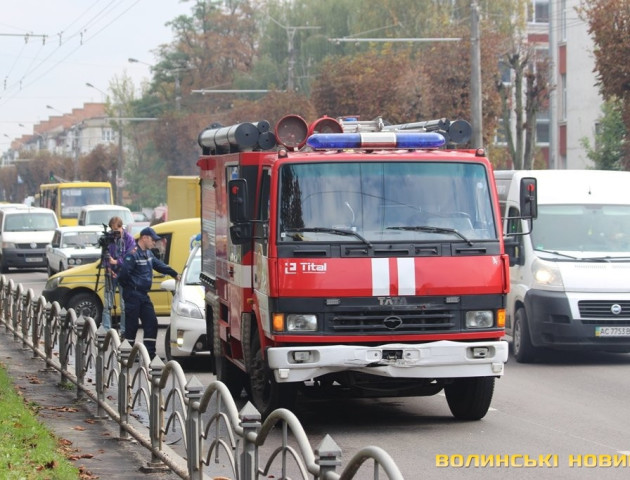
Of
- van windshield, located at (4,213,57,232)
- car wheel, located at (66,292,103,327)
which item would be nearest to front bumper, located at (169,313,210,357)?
car wheel, located at (66,292,103,327)

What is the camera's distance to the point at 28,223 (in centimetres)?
4291

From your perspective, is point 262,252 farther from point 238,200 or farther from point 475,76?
point 475,76

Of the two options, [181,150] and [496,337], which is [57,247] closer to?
[496,337]

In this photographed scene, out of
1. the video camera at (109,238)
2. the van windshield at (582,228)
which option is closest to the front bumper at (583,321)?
the van windshield at (582,228)

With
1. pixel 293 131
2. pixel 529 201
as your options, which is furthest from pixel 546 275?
pixel 293 131

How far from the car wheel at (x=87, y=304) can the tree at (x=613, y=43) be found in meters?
13.3

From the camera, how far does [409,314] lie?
34.9ft

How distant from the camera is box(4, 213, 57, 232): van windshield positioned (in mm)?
42594

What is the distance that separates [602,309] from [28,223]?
30101 mm

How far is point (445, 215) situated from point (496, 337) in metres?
1.11

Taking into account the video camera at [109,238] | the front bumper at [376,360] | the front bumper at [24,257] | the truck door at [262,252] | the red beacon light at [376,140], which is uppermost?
the red beacon light at [376,140]

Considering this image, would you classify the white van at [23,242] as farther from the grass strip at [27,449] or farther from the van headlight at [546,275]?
the grass strip at [27,449]

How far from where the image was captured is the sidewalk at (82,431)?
9.20 meters

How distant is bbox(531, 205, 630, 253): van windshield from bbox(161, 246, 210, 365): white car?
436cm
